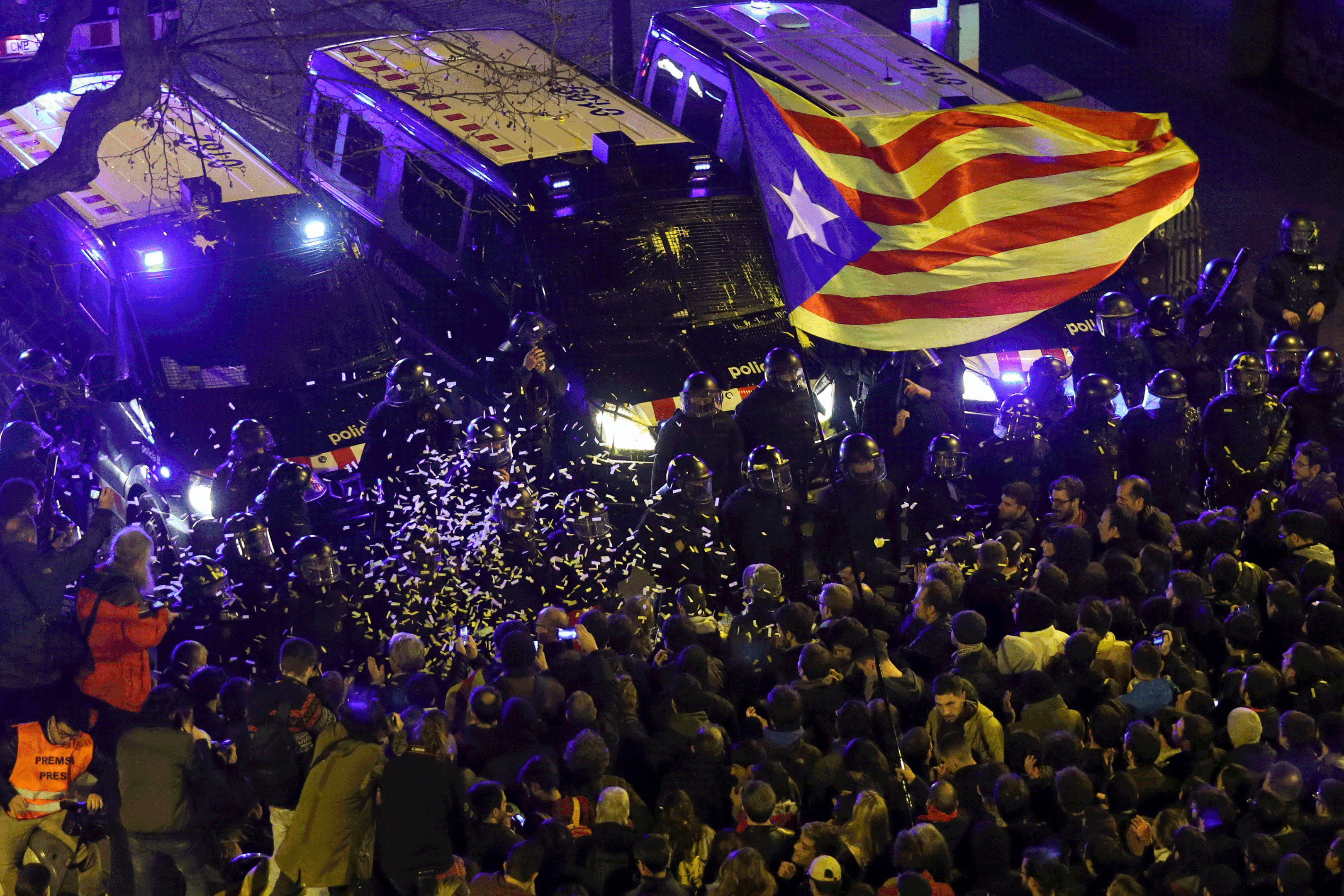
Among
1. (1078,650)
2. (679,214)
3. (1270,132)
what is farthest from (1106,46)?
(1078,650)

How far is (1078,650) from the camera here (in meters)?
8.13

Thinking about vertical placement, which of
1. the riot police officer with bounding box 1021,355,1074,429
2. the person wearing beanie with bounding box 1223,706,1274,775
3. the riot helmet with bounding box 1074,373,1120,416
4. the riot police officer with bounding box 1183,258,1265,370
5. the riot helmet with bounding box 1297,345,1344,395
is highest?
the person wearing beanie with bounding box 1223,706,1274,775

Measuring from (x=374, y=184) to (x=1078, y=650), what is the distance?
8543 mm

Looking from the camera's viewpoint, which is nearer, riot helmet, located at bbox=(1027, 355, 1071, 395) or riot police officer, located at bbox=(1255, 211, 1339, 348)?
riot helmet, located at bbox=(1027, 355, 1071, 395)

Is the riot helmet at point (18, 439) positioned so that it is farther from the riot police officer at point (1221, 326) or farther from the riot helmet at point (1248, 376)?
the riot police officer at point (1221, 326)

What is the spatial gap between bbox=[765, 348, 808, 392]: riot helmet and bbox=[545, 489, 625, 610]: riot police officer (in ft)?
5.75

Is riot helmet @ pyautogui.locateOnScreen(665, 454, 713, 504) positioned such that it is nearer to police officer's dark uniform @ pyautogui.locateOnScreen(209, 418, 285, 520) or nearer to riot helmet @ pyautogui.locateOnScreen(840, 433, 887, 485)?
riot helmet @ pyautogui.locateOnScreen(840, 433, 887, 485)

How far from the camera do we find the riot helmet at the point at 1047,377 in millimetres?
12031

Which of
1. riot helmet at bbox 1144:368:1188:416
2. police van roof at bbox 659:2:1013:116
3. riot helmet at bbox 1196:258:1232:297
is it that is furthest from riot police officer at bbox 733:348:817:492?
riot helmet at bbox 1196:258:1232:297

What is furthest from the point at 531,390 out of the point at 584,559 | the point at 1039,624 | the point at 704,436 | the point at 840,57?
the point at 840,57

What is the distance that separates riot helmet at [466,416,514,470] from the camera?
11.0 meters

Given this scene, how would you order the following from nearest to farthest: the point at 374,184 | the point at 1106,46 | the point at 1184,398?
the point at 1184,398, the point at 374,184, the point at 1106,46

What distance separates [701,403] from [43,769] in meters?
4.79

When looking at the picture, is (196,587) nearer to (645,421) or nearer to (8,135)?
(645,421)
